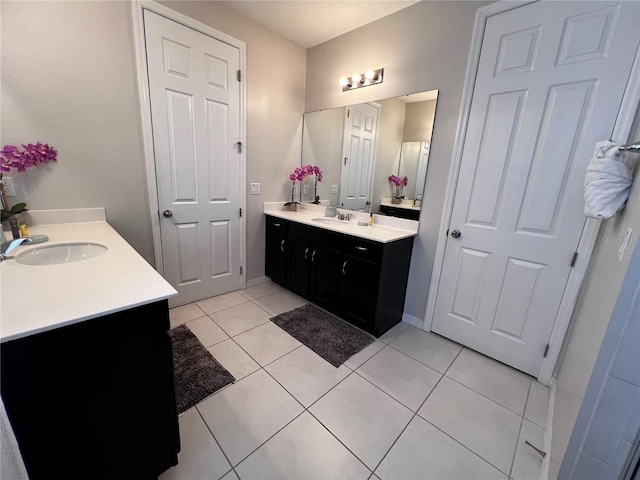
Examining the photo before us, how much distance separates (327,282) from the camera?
2.49 m

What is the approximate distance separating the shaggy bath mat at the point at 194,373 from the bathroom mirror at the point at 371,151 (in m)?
1.90

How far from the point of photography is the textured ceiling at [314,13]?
2.16 metres

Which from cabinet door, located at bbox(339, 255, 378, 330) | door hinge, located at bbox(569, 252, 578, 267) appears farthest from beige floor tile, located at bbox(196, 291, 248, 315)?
door hinge, located at bbox(569, 252, 578, 267)

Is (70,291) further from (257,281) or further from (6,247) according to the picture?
(257,281)

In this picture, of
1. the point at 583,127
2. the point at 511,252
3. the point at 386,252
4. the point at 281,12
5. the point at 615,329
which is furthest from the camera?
the point at 281,12

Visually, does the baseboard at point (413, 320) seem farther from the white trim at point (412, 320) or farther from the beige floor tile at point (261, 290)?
the beige floor tile at point (261, 290)

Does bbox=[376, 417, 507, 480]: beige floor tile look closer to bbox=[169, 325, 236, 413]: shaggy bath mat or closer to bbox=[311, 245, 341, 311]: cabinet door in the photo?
bbox=[169, 325, 236, 413]: shaggy bath mat

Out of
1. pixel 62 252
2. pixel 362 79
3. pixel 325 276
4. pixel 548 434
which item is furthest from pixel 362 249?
pixel 62 252

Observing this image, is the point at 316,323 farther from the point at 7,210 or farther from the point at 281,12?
the point at 281,12

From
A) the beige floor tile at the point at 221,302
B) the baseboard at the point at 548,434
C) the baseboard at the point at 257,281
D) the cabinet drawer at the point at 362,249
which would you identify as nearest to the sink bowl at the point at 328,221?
the cabinet drawer at the point at 362,249

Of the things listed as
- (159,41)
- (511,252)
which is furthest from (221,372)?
(159,41)

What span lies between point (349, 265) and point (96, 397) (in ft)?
5.71

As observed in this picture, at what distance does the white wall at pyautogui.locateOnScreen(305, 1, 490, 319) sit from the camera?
1.94 meters

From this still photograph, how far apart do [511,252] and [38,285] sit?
254 cm
